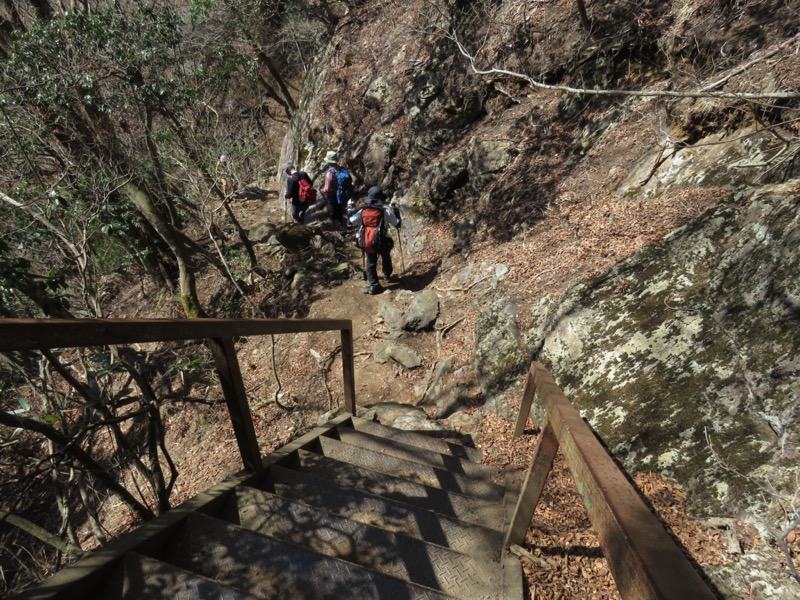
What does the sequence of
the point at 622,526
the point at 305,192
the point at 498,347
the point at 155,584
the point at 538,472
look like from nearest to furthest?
the point at 622,526 → the point at 155,584 → the point at 538,472 → the point at 498,347 → the point at 305,192

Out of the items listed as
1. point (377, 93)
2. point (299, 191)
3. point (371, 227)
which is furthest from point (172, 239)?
point (377, 93)

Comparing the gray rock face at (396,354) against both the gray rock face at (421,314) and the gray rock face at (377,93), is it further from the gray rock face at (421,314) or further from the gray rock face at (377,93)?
the gray rock face at (377,93)

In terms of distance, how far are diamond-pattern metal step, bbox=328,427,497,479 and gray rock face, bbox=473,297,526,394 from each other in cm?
130

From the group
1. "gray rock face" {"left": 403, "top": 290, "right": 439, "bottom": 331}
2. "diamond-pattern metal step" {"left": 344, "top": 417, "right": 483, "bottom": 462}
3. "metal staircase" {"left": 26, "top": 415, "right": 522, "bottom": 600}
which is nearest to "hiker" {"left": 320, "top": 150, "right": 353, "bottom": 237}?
"gray rock face" {"left": 403, "top": 290, "right": 439, "bottom": 331}

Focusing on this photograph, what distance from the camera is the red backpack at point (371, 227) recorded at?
773cm

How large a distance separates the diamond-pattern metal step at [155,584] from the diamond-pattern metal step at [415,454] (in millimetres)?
2045

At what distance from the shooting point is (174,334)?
1820 millimetres

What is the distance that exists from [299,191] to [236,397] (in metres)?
10.0

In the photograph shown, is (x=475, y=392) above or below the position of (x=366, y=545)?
above

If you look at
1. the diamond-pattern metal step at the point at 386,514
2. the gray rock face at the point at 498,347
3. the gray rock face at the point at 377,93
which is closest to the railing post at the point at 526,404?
the gray rock face at the point at 498,347

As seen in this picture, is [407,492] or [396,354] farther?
[396,354]

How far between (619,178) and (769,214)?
320 cm

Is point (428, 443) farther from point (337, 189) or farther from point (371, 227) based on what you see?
point (337, 189)

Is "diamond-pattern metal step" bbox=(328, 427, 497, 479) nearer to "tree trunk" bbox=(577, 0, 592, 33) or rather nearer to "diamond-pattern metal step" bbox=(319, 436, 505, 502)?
"diamond-pattern metal step" bbox=(319, 436, 505, 502)
